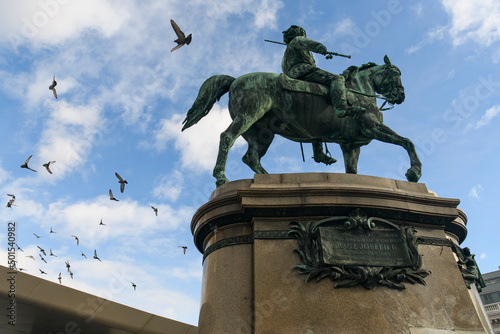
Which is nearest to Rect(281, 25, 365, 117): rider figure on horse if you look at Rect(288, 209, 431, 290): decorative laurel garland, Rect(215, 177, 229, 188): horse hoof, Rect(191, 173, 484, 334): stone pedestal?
Rect(191, 173, 484, 334): stone pedestal

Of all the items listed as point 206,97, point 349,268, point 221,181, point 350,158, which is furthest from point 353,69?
point 349,268

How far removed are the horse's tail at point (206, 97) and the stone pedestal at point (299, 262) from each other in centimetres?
269

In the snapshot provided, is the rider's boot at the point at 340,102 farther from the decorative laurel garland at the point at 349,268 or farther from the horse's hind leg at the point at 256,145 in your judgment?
the decorative laurel garland at the point at 349,268

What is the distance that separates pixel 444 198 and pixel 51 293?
9.99 metres

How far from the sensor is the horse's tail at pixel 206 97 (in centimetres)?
991

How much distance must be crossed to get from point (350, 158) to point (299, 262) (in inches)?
157

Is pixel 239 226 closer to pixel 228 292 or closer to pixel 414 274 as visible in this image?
pixel 228 292

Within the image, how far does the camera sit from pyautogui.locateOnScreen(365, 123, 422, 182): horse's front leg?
852cm

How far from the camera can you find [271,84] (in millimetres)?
9383

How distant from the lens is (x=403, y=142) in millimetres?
8891

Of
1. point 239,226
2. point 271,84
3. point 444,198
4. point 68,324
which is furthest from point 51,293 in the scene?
point 444,198

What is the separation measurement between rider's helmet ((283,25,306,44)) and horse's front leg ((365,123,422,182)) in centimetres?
305

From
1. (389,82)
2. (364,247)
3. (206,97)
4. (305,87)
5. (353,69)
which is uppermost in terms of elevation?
(353,69)

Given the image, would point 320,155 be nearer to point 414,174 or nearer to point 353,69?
point 353,69
